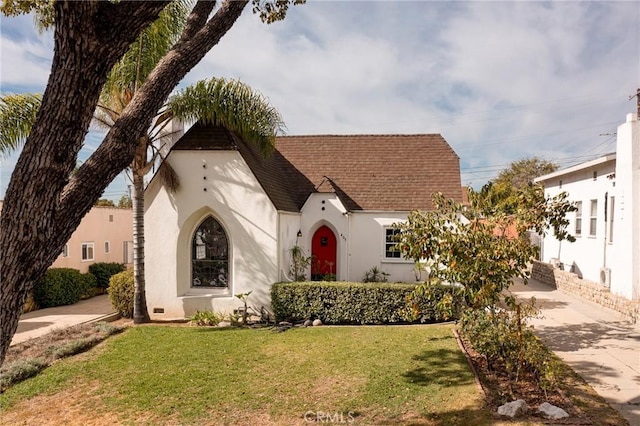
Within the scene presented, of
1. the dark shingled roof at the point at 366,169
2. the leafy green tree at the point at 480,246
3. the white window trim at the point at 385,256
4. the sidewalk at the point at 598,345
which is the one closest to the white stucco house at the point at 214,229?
the dark shingled roof at the point at 366,169

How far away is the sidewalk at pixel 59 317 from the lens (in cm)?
1273

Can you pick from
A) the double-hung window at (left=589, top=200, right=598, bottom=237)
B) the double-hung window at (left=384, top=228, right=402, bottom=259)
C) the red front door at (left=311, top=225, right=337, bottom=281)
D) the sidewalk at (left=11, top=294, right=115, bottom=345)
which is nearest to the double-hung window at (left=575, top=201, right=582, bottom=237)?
the double-hung window at (left=589, top=200, right=598, bottom=237)

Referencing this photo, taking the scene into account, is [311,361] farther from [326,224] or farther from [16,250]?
[326,224]

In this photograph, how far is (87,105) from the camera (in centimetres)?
370

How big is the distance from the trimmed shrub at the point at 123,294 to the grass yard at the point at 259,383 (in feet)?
10.8

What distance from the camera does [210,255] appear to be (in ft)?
49.5

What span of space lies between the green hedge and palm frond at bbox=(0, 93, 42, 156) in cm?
903

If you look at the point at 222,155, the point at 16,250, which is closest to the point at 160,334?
the point at 222,155

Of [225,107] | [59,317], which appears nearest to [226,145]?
[225,107]

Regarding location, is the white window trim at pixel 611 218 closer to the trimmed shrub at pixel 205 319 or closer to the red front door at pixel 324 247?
the red front door at pixel 324 247

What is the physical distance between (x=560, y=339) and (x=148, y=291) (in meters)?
14.1

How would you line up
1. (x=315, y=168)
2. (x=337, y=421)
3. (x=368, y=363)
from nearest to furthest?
(x=337, y=421) < (x=368, y=363) < (x=315, y=168)

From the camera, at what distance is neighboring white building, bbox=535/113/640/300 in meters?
13.9

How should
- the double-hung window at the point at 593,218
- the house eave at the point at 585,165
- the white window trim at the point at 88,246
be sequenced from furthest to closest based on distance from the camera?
the white window trim at the point at 88,246
the double-hung window at the point at 593,218
the house eave at the point at 585,165
